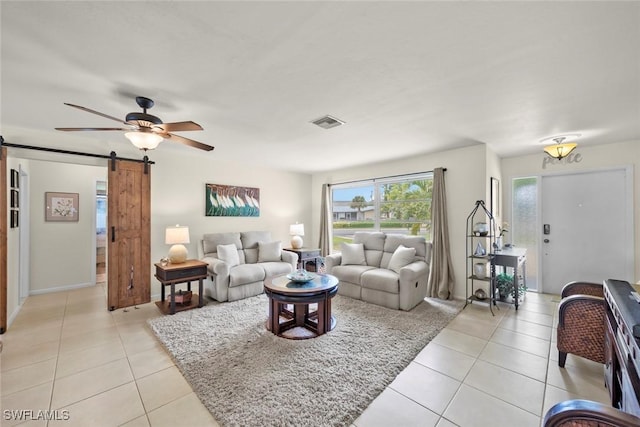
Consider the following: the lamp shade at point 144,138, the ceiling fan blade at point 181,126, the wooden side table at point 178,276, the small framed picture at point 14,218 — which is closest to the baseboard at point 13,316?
the small framed picture at point 14,218

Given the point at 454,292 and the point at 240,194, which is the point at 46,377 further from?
the point at 454,292

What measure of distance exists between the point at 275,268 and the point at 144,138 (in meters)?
2.84

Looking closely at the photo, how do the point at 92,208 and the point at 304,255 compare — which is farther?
the point at 304,255

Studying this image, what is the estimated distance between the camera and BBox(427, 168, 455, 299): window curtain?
4.07 m

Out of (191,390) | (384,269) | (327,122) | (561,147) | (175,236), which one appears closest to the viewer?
(191,390)

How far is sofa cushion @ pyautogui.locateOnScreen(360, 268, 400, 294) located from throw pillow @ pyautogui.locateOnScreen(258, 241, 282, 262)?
1.79m

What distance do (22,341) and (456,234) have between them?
569 centimetres

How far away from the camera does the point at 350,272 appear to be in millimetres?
4043

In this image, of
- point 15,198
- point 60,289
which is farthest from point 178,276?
point 60,289

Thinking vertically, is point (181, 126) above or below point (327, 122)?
below

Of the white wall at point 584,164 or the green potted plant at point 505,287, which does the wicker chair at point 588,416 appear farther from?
the white wall at point 584,164

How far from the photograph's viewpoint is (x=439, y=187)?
4227mm

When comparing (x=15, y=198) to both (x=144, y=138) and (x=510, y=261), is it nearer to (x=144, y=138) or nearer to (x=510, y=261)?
(x=144, y=138)

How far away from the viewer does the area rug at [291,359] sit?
1752 millimetres
